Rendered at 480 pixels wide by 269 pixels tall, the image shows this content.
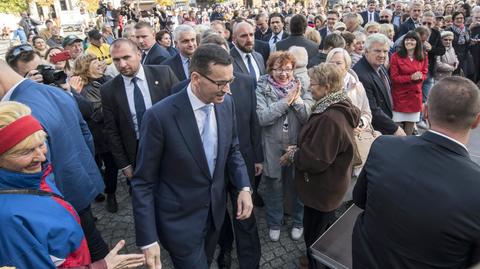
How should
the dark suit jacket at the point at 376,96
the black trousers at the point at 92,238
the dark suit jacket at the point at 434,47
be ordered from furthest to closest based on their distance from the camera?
the dark suit jacket at the point at 434,47 < the dark suit jacket at the point at 376,96 < the black trousers at the point at 92,238

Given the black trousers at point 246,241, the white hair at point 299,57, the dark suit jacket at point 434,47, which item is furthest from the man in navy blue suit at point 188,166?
the dark suit jacket at point 434,47

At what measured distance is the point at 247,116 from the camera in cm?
327

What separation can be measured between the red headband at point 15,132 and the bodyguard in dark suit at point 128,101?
5.85ft

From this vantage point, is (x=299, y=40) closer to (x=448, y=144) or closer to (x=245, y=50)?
(x=245, y=50)

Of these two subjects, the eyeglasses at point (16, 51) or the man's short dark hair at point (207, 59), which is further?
the eyeglasses at point (16, 51)

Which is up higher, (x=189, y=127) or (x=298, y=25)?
(x=298, y=25)

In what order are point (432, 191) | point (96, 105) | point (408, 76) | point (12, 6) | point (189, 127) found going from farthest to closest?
point (12, 6) < point (408, 76) < point (96, 105) < point (189, 127) < point (432, 191)

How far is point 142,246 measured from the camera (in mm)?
2107

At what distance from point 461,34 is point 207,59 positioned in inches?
311

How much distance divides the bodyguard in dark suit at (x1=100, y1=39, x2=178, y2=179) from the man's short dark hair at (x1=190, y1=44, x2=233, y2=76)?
60.0 inches

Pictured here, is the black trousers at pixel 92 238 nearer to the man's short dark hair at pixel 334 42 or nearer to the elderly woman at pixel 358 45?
the man's short dark hair at pixel 334 42

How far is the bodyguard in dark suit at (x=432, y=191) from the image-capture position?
1441 millimetres

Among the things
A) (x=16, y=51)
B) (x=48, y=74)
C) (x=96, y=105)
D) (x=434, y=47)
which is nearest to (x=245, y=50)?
(x=96, y=105)

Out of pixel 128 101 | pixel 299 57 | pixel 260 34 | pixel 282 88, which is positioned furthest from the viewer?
pixel 260 34
